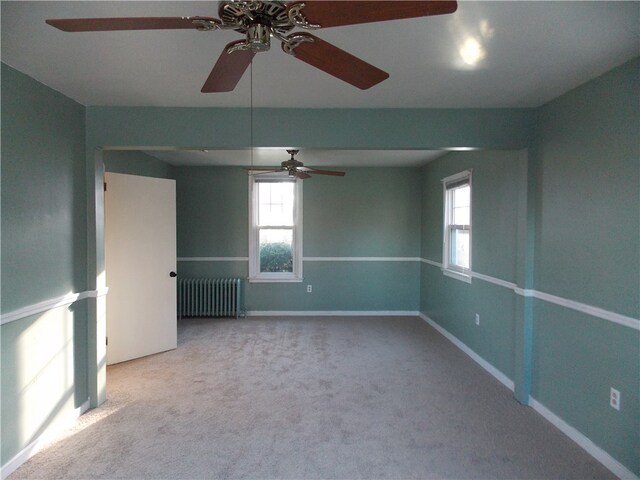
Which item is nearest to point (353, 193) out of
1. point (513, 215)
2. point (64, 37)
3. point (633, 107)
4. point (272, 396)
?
point (513, 215)

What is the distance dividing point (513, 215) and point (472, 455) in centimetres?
194

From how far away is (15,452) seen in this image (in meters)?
2.21

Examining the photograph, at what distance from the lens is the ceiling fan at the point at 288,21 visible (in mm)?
1035

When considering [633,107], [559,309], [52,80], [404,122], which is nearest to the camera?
[633,107]

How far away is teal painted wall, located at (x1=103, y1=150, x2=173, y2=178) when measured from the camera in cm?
404

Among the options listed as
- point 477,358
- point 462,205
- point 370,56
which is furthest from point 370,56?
point 477,358

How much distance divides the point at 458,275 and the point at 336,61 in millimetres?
3544

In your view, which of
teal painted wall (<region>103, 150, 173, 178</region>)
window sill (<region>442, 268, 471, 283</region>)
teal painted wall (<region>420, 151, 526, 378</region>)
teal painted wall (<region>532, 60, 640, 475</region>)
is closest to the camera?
teal painted wall (<region>532, 60, 640, 475</region>)

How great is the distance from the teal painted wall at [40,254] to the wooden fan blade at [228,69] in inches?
53.9

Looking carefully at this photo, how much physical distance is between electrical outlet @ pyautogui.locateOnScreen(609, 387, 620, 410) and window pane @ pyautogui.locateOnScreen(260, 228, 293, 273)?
14.1ft

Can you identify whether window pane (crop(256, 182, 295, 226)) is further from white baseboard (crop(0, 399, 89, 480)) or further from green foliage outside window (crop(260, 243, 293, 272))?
white baseboard (crop(0, 399, 89, 480))

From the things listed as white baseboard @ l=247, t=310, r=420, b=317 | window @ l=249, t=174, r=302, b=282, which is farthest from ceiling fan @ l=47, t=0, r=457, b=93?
white baseboard @ l=247, t=310, r=420, b=317

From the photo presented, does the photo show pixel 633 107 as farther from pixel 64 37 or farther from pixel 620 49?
pixel 64 37

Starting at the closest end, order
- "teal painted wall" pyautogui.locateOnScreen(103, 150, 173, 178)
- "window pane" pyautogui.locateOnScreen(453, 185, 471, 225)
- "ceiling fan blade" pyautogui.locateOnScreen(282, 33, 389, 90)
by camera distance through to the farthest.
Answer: "ceiling fan blade" pyautogui.locateOnScreen(282, 33, 389, 90) → "teal painted wall" pyautogui.locateOnScreen(103, 150, 173, 178) → "window pane" pyautogui.locateOnScreen(453, 185, 471, 225)
